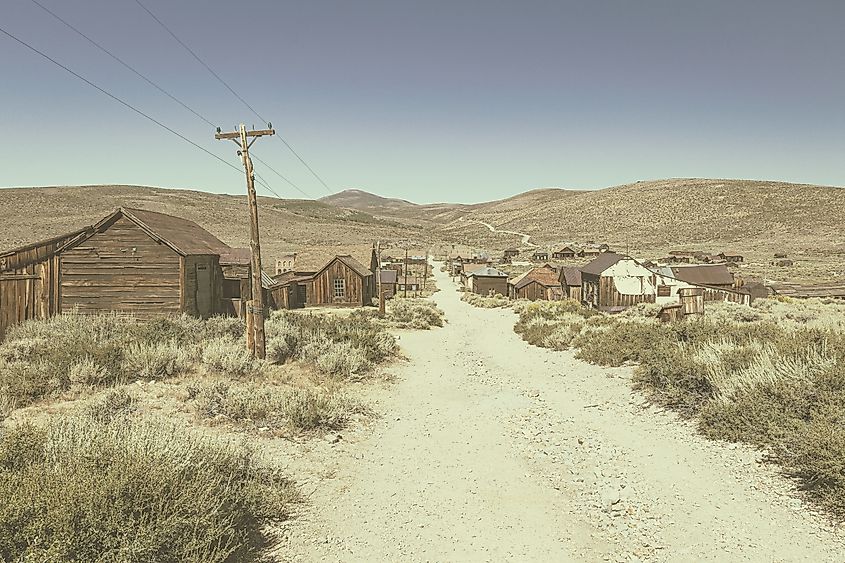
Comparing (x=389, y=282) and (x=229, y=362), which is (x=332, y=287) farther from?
(x=229, y=362)

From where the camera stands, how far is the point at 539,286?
3825 cm

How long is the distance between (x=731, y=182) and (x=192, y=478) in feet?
502

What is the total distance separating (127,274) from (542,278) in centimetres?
2716

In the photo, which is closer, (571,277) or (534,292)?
(571,277)

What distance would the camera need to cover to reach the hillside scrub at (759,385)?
6.08 m

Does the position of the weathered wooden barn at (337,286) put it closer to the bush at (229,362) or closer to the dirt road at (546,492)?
the bush at (229,362)

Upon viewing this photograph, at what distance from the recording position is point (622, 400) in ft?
35.1

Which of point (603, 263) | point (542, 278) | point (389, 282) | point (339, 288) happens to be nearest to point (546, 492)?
point (603, 263)

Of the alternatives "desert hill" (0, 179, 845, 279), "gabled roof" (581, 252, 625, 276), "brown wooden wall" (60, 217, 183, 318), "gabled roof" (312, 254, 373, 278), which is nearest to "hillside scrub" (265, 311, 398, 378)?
"brown wooden wall" (60, 217, 183, 318)

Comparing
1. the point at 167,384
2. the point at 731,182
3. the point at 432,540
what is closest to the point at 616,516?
the point at 432,540

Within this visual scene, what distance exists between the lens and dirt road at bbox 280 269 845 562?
5.25m

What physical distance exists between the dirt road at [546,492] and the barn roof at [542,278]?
27.2 m

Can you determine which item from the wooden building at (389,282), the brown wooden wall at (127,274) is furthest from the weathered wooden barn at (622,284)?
the brown wooden wall at (127,274)

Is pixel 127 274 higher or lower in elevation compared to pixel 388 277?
higher
